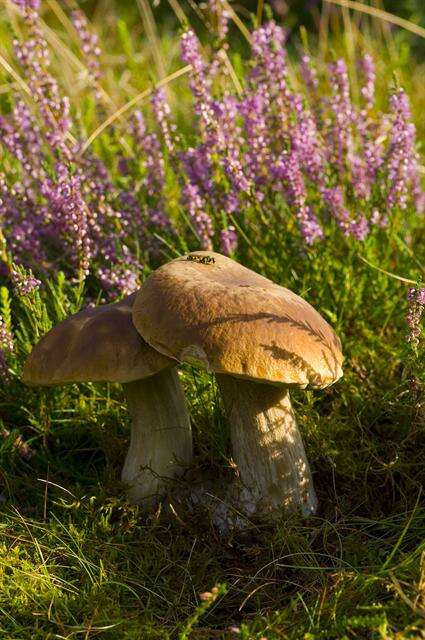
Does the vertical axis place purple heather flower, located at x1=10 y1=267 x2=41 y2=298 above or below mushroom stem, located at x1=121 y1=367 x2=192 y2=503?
above

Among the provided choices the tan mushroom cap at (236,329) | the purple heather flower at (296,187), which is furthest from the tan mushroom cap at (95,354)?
the purple heather flower at (296,187)

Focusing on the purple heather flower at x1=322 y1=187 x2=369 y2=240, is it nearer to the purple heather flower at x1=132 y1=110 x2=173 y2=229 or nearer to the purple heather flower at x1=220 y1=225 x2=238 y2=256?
the purple heather flower at x1=220 y1=225 x2=238 y2=256

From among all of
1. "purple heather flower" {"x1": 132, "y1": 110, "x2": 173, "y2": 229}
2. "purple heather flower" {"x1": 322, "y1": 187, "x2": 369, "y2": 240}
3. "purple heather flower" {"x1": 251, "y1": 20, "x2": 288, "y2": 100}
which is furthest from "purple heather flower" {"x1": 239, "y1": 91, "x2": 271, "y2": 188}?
"purple heather flower" {"x1": 132, "y1": 110, "x2": 173, "y2": 229}

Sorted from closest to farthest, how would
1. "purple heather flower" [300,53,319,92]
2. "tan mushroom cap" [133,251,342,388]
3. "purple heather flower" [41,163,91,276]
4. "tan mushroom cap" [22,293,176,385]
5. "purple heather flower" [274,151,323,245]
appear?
"tan mushroom cap" [133,251,342,388]
"tan mushroom cap" [22,293,176,385]
"purple heather flower" [41,163,91,276]
"purple heather flower" [274,151,323,245]
"purple heather flower" [300,53,319,92]

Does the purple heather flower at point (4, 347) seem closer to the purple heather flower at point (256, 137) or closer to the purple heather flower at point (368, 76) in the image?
the purple heather flower at point (256, 137)

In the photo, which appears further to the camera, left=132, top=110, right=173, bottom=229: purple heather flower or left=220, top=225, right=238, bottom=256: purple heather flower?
left=132, top=110, right=173, bottom=229: purple heather flower

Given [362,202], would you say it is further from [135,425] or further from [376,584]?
[376,584]

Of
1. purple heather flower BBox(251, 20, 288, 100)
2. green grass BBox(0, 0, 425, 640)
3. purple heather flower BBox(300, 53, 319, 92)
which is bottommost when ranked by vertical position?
green grass BBox(0, 0, 425, 640)
